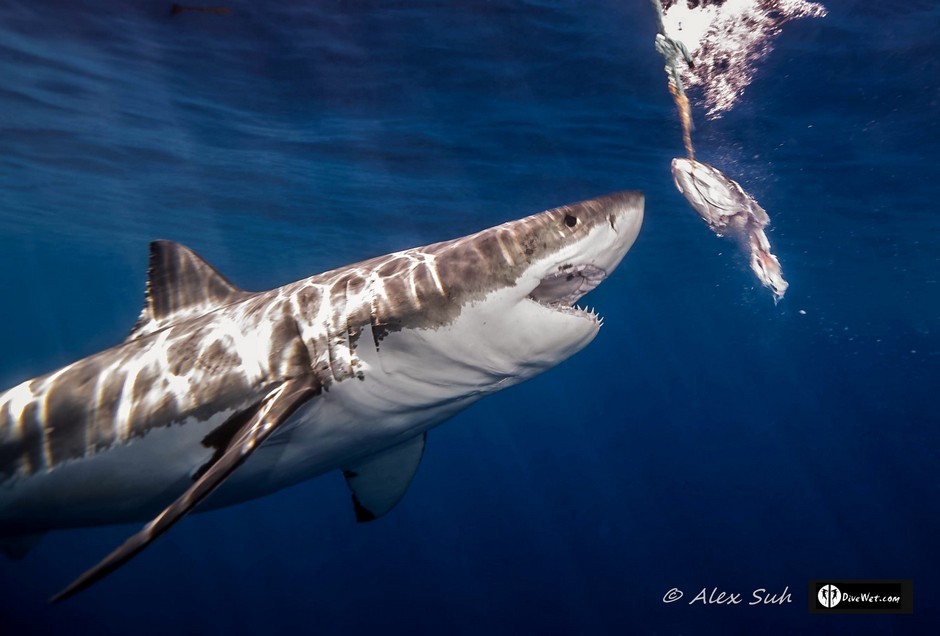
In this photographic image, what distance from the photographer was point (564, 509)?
25.2 meters

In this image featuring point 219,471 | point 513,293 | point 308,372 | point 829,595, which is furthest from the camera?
point 829,595

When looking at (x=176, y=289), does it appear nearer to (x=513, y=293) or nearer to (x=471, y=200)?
(x=513, y=293)

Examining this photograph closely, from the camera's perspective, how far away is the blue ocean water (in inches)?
421

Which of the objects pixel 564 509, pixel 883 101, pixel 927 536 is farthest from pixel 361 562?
pixel 927 536

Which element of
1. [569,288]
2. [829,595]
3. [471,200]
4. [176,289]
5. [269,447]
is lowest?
[829,595]

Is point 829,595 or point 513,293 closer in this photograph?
point 513,293

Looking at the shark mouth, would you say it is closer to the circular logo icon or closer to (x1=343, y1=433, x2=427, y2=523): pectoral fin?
(x1=343, y1=433, x2=427, y2=523): pectoral fin

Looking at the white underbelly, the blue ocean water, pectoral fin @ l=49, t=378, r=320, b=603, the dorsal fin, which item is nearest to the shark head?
the white underbelly

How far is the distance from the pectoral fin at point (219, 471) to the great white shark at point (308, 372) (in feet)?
0.05

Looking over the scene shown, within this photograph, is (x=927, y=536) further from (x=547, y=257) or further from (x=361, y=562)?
(x=547, y=257)

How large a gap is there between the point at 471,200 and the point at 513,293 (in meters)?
18.8

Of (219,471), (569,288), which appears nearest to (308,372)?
(219,471)

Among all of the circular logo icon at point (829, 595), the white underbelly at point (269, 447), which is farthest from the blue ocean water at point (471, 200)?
the white underbelly at point (269, 447)

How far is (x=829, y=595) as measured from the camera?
10.1 meters
